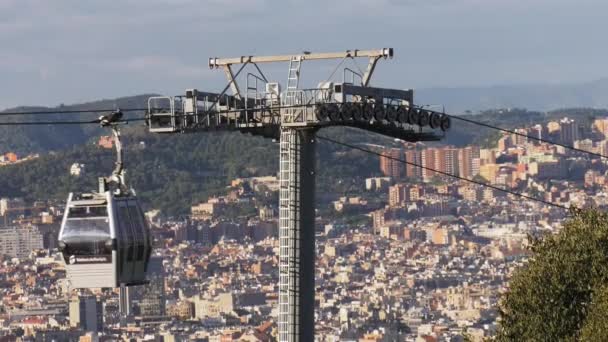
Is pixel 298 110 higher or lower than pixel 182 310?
higher

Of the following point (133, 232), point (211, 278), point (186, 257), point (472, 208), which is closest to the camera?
point (133, 232)

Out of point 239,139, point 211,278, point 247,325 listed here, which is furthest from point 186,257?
point 247,325

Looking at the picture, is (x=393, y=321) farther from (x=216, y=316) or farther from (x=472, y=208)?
(x=472, y=208)

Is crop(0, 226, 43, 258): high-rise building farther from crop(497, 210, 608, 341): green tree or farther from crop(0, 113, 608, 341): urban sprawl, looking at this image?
crop(497, 210, 608, 341): green tree

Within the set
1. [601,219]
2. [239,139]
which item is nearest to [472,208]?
[239,139]

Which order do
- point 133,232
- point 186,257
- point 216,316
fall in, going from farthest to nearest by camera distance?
point 186,257, point 216,316, point 133,232

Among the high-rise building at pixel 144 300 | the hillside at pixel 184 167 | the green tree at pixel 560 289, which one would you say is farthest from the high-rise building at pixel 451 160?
the green tree at pixel 560 289

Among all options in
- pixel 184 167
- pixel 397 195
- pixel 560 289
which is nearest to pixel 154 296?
pixel 397 195

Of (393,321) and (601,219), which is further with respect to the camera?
(393,321)

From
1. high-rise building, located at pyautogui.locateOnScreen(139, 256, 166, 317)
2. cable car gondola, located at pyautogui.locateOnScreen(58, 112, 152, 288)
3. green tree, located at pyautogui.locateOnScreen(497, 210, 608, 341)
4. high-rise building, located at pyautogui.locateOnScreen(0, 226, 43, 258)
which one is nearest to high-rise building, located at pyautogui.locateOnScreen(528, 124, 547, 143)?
high-rise building, located at pyautogui.locateOnScreen(0, 226, 43, 258)
